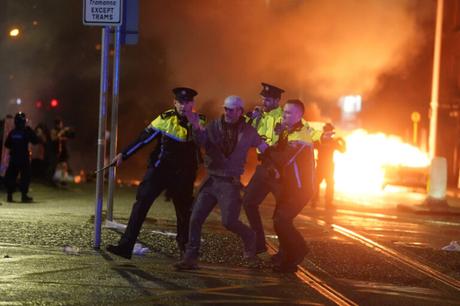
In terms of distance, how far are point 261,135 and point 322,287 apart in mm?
1537

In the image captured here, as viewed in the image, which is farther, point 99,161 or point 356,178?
point 356,178

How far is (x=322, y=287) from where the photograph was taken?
225 inches

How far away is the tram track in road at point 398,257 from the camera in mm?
6266

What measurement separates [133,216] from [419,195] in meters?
11.9

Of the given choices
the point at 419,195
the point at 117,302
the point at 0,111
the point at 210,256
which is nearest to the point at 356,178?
the point at 419,195

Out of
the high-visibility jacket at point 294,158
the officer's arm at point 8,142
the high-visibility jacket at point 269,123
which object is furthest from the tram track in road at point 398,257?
the officer's arm at point 8,142

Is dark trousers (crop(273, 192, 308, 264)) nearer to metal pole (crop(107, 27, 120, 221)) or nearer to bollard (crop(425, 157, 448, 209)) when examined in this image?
metal pole (crop(107, 27, 120, 221))

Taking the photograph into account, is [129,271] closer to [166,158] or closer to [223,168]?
[166,158]

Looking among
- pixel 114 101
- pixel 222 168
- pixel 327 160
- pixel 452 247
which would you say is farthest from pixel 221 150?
pixel 327 160

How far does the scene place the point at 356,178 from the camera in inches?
866

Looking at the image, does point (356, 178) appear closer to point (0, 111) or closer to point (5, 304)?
point (0, 111)

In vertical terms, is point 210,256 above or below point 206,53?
below

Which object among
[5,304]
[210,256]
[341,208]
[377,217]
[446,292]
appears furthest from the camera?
[341,208]

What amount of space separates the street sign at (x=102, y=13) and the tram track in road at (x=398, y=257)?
3332mm
